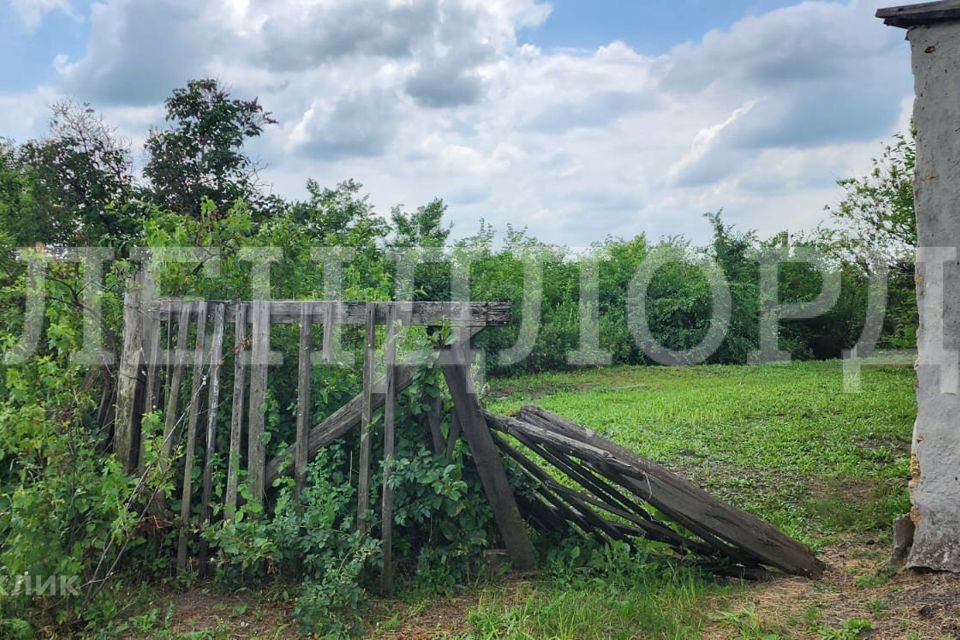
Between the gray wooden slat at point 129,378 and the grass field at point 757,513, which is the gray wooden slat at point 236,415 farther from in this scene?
the gray wooden slat at point 129,378

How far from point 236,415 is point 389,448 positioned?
109 centimetres

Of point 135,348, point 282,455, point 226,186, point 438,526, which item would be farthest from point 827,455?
point 226,186

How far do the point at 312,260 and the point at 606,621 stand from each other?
385 cm

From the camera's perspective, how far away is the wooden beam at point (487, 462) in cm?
489

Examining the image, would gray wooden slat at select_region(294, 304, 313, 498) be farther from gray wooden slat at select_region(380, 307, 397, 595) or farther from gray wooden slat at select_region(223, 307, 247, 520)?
gray wooden slat at select_region(380, 307, 397, 595)

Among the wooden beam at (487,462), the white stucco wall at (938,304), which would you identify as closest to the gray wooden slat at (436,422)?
the wooden beam at (487,462)

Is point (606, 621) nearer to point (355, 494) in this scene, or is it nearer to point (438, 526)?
point (438, 526)

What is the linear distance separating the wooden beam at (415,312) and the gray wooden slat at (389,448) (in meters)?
0.13

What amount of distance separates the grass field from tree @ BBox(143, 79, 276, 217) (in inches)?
235

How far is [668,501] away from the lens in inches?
196

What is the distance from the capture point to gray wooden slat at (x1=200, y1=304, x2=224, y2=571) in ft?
17.2

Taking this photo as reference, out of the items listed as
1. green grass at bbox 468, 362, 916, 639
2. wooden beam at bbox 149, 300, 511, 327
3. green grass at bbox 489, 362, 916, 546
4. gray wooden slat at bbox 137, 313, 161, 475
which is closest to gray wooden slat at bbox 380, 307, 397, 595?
wooden beam at bbox 149, 300, 511, 327

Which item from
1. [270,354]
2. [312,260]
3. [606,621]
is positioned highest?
[312,260]

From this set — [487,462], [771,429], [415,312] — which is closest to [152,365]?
[415,312]
